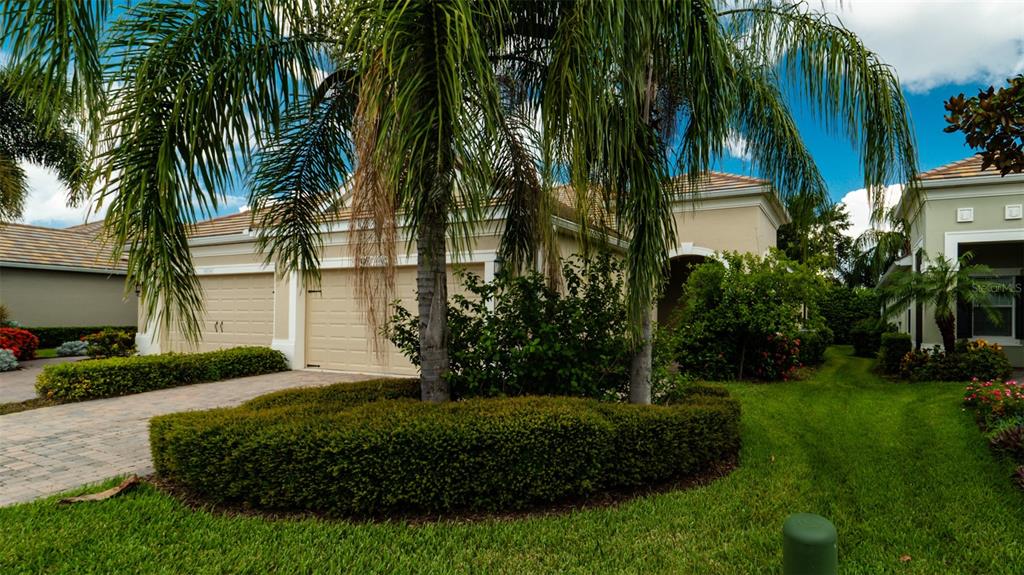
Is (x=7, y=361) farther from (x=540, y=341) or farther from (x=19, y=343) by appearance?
(x=540, y=341)

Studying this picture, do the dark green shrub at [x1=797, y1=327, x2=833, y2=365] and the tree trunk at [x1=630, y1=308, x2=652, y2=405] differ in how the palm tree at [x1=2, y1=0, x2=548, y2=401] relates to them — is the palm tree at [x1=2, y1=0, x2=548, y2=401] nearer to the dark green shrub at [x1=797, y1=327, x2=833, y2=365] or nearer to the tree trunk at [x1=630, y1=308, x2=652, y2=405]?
the tree trunk at [x1=630, y1=308, x2=652, y2=405]

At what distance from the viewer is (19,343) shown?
13.9m

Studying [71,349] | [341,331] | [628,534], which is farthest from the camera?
[71,349]

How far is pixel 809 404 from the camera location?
8.34 metres

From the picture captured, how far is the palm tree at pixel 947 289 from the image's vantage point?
32.1 feet

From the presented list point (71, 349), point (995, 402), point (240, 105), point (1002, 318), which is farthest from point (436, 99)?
point (71, 349)

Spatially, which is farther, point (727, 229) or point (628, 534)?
point (727, 229)

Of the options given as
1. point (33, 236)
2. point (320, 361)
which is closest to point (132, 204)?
point (320, 361)

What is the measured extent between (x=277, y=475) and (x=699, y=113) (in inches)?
185

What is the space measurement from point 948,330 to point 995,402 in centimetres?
473

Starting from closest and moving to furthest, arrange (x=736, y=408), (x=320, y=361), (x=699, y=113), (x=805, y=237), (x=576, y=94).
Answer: (x=576, y=94), (x=699, y=113), (x=736, y=408), (x=805, y=237), (x=320, y=361)

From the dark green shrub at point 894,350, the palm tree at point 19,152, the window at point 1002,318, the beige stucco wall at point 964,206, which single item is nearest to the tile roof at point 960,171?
the beige stucco wall at point 964,206

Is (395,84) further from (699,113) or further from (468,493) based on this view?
(468,493)

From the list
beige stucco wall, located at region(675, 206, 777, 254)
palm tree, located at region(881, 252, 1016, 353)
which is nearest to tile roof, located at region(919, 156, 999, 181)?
palm tree, located at region(881, 252, 1016, 353)
